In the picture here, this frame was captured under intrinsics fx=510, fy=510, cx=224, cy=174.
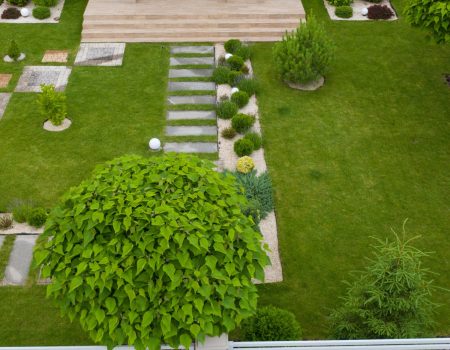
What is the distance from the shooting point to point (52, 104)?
15211mm

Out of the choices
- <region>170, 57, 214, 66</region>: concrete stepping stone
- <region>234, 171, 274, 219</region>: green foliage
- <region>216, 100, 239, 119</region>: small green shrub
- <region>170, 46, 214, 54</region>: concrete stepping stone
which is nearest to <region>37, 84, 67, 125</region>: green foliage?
<region>170, 57, 214, 66</region>: concrete stepping stone

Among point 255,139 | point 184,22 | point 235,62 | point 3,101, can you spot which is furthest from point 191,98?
point 3,101

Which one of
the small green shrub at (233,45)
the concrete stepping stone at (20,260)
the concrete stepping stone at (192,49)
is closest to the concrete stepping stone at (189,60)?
the concrete stepping stone at (192,49)

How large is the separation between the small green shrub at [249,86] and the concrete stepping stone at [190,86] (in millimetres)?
1029

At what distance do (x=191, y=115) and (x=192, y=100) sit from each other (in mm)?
787

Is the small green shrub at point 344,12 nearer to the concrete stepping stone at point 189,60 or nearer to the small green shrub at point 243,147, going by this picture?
the concrete stepping stone at point 189,60

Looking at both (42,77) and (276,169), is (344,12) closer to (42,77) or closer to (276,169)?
(276,169)

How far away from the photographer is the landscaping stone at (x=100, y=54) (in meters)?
18.4

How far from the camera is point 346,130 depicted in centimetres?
1609

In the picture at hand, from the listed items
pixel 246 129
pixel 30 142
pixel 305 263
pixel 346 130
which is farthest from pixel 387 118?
pixel 30 142

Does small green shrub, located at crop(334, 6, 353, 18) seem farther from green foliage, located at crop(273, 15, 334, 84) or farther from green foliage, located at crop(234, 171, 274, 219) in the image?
green foliage, located at crop(234, 171, 274, 219)

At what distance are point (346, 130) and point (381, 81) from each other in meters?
3.11

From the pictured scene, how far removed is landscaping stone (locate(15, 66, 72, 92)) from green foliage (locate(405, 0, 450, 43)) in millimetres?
11439

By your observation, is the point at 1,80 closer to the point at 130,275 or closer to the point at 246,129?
the point at 246,129
